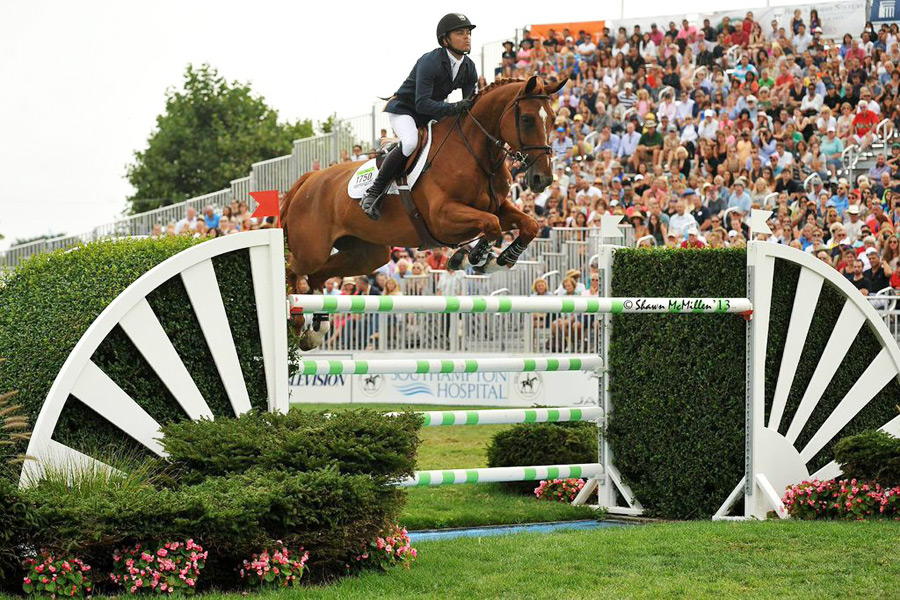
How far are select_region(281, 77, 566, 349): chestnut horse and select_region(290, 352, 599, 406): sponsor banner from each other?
18.9ft

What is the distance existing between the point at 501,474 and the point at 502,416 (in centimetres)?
33

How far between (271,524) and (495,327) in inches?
420

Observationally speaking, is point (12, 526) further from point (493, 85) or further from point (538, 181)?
point (493, 85)

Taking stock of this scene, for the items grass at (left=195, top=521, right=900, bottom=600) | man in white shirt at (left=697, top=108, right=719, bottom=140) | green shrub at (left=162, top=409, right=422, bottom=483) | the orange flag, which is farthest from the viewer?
man in white shirt at (left=697, top=108, right=719, bottom=140)

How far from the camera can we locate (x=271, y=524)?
4152 millimetres

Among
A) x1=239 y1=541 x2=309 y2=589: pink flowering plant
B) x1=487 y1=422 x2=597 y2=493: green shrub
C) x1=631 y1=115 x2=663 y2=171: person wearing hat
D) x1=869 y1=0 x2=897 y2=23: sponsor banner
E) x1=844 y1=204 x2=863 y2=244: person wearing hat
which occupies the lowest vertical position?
x1=487 y1=422 x2=597 y2=493: green shrub

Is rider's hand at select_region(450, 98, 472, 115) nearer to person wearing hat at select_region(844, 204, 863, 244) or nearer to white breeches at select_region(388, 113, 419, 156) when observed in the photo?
white breeches at select_region(388, 113, 419, 156)

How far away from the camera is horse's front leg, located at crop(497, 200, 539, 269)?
23.4 feet

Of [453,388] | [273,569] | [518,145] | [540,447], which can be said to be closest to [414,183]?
[518,145]

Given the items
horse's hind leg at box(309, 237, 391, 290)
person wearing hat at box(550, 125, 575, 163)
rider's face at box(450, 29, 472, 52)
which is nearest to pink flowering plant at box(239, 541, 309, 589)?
rider's face at box(450, 29, 472, 52)

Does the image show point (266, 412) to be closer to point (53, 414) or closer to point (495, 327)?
point (53, 414)

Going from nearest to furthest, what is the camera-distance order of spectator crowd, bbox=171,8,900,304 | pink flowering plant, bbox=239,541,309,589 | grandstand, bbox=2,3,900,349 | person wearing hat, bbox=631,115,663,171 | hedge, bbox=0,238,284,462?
pink flowering plant, bbox=239,541,309,589 → hedge, bbox=0,238,284,462 → spectator crowd, bbox=171,8,900,304 → grandstand, bbox=2,3,900,349 → person wearing hat, bbox=631,115,663,171

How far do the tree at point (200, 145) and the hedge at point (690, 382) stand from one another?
31.0 m

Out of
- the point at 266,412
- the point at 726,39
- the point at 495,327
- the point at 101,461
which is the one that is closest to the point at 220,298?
the point at 266,412
